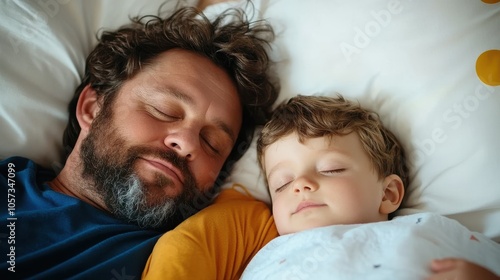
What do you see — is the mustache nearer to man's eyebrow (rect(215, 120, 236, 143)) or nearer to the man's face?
the man's face

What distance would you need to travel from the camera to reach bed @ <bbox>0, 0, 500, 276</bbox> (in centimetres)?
114

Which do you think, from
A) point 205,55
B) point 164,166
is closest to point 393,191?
point 164,166

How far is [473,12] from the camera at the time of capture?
1211 mm

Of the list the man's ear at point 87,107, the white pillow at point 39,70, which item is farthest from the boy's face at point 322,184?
the white pillow at point 39,70

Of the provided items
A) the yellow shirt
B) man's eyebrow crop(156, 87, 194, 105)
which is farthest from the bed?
man's eyebrow crop(156, 87, 194, 105)

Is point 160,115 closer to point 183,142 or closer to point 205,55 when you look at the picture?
point 183,142

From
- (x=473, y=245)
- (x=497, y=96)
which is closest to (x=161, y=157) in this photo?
(x=473, y=245)

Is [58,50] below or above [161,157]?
above

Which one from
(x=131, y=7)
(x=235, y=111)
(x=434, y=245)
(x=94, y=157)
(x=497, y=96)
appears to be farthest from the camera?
(x=131, y=7)

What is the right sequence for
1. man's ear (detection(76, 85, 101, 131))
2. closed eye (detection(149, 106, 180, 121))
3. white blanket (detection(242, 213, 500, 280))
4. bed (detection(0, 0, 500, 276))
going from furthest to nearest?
1. man's ear (detection(76, 85, 101, 131))
2. closed eye (detection(149, 106, 180, 121))
3. bed (detection(0, 0, 500, 276))
4. white blanket (detection(242, 213, 500, 280))

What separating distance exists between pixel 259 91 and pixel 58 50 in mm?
732

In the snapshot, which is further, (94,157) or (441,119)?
(94,157)

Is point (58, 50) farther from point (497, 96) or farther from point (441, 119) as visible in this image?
point (497, 96)

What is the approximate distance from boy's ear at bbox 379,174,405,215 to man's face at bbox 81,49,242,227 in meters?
0.54
